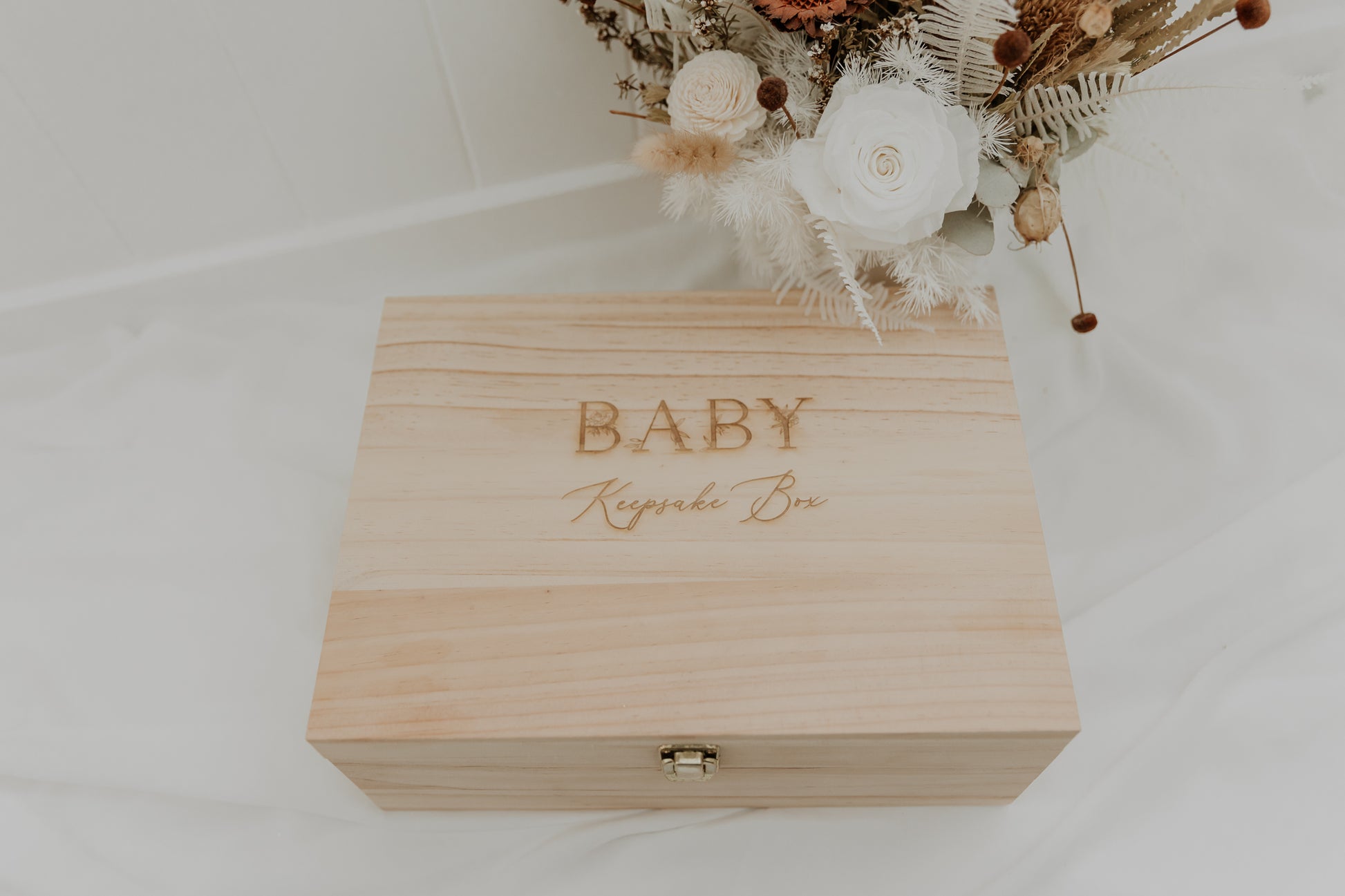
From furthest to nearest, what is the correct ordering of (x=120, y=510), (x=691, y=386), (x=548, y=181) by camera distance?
(x=548, y=181) < (x=120, y=510) < (x=691, y=386)

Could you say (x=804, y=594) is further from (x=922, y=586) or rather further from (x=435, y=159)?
(x=435, y=159)

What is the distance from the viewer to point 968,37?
0.74 metres

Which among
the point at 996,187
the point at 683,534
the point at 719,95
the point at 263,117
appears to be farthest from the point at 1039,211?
the point at 263,117

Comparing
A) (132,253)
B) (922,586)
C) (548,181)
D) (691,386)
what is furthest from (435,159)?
(922,586)

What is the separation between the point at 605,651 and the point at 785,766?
18cm

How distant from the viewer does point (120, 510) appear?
3.31 feet

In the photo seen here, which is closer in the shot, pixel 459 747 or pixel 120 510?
pixel 459 747

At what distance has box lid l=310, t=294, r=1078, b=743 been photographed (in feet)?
2.33

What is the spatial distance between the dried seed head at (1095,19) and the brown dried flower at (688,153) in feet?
0.91

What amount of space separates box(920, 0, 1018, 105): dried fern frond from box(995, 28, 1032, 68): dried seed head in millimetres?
82

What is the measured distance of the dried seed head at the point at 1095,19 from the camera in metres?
0.63

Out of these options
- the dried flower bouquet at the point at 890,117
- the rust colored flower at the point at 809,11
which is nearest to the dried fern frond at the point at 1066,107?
the dried flower bouquet at the point at 890,117

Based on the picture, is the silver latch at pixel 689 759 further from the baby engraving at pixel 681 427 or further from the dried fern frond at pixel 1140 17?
the dried fern frond at pixel 1140 17

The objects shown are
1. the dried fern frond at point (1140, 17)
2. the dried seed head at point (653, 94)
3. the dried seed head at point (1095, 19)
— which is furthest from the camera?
the dried seed head at point (653, 94)
